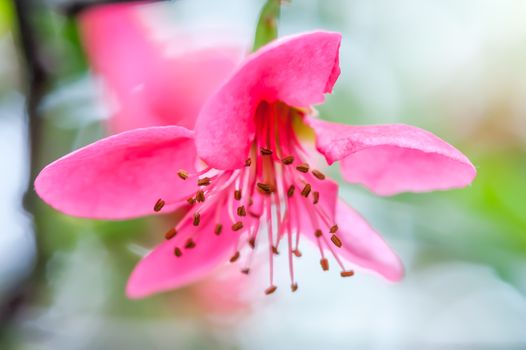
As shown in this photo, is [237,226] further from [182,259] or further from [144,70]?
[144,70]

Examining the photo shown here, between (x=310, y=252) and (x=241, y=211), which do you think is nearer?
(x=241, y=211)

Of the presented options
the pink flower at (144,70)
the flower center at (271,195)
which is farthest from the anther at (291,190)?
the pink flower at (144,70)

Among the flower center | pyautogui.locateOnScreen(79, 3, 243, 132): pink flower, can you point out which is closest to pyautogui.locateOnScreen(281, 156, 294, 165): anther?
the flower center

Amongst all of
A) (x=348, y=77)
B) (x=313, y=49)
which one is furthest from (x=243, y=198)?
(x=348, y=77)

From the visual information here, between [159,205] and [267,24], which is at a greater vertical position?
[267,24]

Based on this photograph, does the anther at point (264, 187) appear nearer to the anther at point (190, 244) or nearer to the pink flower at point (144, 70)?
the anther at point (190, 244)

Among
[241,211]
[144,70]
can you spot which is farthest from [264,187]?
[144,70]
